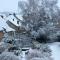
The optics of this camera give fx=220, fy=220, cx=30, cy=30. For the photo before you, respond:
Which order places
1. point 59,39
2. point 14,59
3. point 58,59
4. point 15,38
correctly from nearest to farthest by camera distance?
1. point 14,59
2. point 58,59
3. point 15,38
4. point 59,39

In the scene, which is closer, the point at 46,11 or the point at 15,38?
the point at 15,38

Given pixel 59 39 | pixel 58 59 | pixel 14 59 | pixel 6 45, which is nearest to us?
pixel 14 59

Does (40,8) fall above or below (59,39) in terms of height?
above

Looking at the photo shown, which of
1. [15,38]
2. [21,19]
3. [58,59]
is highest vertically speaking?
[21,19]

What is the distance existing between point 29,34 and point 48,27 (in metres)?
0.91

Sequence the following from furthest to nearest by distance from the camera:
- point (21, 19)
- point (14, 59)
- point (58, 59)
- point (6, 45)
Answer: point (21, 19), point (6, 45), point (58, 59), point (14, 59)

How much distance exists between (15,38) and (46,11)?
241 centimetres

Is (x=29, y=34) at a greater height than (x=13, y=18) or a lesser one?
lesser

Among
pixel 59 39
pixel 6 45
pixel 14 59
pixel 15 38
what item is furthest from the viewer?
pixel 59 39

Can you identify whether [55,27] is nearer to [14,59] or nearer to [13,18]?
[13,18]

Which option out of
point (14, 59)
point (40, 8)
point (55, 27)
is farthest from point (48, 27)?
point (14, 59)

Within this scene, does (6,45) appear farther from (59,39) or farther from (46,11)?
(46,11)

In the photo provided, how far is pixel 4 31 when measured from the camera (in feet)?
20.2

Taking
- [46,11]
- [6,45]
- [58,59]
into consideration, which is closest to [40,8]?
[46,11]
